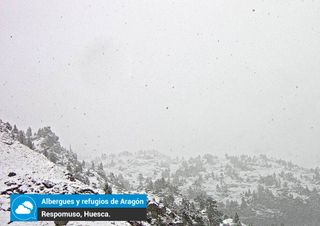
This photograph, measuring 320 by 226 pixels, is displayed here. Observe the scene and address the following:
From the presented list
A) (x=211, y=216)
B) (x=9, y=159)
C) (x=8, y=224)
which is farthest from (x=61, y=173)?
(x=211, y=216)

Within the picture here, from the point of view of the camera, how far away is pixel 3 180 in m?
43.2

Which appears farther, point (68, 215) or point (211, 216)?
point (211, 216)

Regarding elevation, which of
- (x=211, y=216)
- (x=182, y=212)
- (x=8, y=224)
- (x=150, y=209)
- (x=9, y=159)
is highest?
(x=9, y=159)

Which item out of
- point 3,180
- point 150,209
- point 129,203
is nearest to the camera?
point 129,203

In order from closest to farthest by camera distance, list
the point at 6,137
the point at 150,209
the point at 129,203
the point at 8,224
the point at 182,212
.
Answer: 1. the point at 8,224
2. the point at 129,203
3. the point at 6,137
4. the point at 150,209
5. the point at 182,212

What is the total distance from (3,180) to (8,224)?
40.9 ft

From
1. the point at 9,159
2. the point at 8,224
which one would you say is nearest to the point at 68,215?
the point at 8,224

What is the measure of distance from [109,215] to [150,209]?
3207 cm

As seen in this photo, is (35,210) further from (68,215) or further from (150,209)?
(150,209)

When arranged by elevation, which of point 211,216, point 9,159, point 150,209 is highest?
point 9,159

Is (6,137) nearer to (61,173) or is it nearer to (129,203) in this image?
(61,173)

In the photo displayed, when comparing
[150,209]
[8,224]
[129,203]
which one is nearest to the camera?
[8,224]

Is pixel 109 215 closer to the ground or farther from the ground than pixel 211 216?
farther from the ground

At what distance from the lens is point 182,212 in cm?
9050
